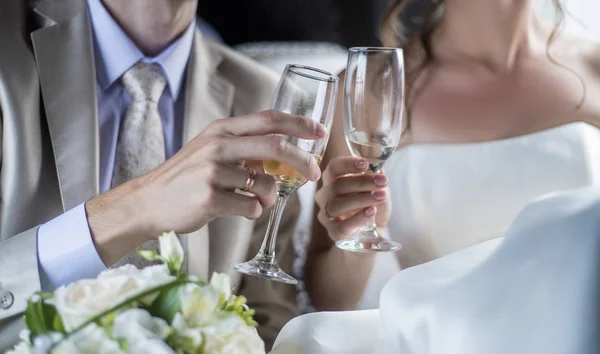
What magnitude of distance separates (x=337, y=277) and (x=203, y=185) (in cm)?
38

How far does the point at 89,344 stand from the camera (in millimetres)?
447

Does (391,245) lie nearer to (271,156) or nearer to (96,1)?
(271,156)

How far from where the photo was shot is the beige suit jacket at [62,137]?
859 millimetres

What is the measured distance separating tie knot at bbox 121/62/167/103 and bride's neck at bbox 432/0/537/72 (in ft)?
1.50

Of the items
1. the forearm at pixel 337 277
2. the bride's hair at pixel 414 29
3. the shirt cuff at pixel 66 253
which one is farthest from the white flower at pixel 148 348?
the bride's hair at pixel 414 29

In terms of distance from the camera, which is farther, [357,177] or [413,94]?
[413,94]

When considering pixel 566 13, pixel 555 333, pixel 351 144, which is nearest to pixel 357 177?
pixel 351 144

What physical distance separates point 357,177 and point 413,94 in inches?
11.5

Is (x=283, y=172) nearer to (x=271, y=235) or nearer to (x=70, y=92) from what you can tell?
(x=271, y=235)

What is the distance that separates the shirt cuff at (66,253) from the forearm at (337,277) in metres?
0.36

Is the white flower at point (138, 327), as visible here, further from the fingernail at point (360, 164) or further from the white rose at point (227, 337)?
the fingernail at point (360, 164)

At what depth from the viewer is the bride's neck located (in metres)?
1.08

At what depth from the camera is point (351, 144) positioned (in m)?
0.84

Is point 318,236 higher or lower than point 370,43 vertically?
lower
